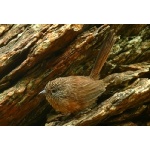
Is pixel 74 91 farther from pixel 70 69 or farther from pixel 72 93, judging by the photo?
pixel 70 69

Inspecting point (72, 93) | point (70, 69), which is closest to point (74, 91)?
point (72, 93)

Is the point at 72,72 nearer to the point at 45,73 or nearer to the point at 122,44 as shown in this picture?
the point at 45,73

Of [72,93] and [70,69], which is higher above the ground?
[70,69]
